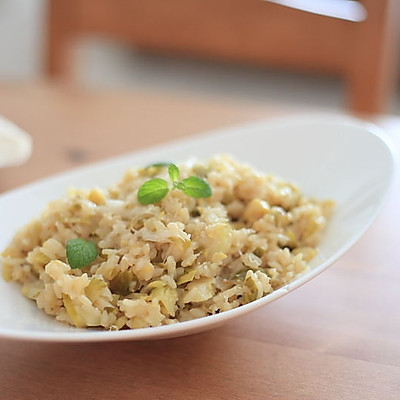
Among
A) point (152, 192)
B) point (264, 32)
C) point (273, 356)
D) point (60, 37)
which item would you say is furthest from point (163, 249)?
point (60, 37)

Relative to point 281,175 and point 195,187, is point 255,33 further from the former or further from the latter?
point 195,187

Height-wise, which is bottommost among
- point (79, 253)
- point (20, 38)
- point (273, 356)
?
point (273, 356)

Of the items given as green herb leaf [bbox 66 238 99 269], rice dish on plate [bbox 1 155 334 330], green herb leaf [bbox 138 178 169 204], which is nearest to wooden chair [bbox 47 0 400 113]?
rice dish on plate [bbox 1 155 334 330]

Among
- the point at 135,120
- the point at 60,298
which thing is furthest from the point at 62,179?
the point at 135,120

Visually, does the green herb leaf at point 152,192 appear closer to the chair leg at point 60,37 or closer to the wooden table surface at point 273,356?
the wooden table surface at point 273,356

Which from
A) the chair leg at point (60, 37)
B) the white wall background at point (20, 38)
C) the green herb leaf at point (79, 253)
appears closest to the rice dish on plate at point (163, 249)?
Result: the green herb leaf at point (79, 253)

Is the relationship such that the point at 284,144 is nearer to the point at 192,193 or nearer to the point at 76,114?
the point at 192,193
